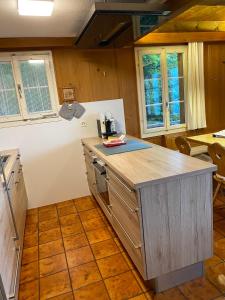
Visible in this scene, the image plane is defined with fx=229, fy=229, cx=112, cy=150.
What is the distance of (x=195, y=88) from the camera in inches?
145

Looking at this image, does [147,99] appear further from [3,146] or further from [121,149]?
[3,146]

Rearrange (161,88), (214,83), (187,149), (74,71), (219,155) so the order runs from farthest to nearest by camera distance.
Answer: (214,83) < (161,88) < (74,71) < (187,149) < (219,155)

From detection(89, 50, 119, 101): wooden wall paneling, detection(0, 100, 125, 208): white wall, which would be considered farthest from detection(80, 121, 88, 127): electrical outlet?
detection(89, 50, 119, 101): wooden wall paneling

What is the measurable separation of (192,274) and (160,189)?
2.71ft

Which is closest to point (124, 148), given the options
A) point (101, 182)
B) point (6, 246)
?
point (101, 182)

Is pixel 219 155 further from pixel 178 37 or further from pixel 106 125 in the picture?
pixel 178 37

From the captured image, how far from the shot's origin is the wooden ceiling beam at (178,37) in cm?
321

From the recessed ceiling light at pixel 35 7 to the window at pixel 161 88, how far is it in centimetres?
167

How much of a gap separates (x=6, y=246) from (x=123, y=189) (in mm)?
938

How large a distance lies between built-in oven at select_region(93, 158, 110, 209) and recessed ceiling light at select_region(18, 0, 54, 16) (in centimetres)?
145

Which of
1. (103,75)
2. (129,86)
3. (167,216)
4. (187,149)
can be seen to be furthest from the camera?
(129,86)

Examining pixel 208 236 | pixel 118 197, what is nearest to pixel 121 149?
pixel 118 197

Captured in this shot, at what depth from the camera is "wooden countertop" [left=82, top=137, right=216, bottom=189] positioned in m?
1.51

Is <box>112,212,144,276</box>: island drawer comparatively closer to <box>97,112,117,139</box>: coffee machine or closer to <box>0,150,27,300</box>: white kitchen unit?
<box>0,150,27,300</box>: white kitchen unit
